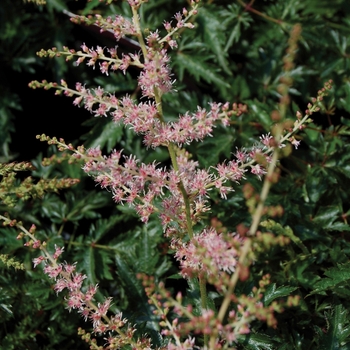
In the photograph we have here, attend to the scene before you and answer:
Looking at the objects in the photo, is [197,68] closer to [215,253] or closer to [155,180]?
[155,180]

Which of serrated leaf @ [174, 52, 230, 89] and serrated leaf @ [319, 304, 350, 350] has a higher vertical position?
serrated leaf @ [174, 52, 230, 89]

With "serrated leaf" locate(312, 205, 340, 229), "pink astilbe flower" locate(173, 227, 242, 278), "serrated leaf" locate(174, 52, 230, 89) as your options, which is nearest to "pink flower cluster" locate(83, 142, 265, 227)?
"pink astilbe flower" locate(173, 227, 242, 278)

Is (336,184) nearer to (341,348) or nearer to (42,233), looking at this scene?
(341,348)

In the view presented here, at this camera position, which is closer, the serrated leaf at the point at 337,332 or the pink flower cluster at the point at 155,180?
the pink flower cluster at the point at 155,180

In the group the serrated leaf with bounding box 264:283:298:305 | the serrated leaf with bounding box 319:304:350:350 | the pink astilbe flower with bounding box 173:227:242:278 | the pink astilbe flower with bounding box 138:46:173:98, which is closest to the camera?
the pink astilbe flower with bounding box 173:227:242:278

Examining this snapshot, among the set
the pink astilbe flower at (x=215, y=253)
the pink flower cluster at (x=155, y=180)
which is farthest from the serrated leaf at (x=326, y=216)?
the pink astilbe flower at (x=215, y=253)

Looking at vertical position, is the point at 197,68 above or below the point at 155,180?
below

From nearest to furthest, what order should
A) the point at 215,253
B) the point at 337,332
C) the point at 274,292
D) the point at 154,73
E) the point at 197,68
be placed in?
the point at 215,253 < the point at 154,73 < the point at 337,332 < the point at 274,292 < the point at 197,68

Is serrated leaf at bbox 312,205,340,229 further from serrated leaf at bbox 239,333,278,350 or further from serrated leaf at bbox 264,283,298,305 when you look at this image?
serrated leaf at bbox 239,333,278,350

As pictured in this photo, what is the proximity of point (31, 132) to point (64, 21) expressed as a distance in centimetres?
77

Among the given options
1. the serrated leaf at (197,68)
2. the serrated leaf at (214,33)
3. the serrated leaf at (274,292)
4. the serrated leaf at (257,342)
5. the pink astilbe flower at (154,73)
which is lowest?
the serrated leaf at (257,342)

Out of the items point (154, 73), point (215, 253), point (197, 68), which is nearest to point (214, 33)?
point (197, 68)

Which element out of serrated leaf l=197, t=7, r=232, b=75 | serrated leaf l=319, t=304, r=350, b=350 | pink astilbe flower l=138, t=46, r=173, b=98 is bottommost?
serrated leaf l=319, t=304, r=350, b=350

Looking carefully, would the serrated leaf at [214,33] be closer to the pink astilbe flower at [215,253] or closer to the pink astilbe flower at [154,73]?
the pink astilbe flower at [154,73]
